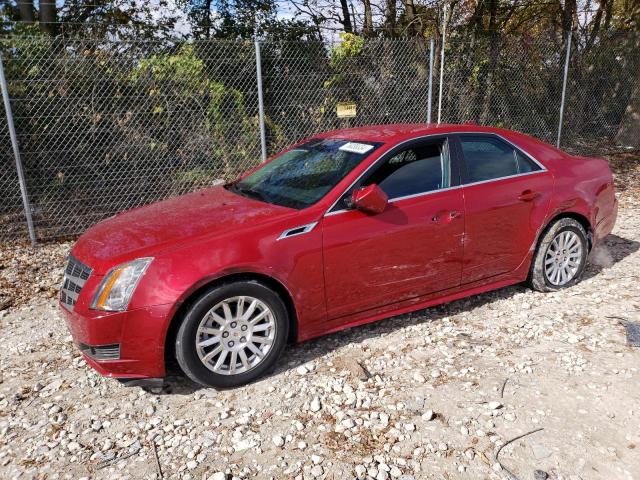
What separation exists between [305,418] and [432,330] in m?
1.44

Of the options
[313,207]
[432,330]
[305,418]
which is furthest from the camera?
[432,330]

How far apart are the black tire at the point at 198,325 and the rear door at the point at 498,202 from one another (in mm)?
1590

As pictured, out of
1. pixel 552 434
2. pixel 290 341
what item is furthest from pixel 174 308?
pixel 552 434

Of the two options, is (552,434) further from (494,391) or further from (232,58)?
(232,58)

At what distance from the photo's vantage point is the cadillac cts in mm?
3119

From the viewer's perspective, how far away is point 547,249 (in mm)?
4500

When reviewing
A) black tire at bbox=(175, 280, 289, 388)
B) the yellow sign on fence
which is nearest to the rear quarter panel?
black tire at bbox=(175, 280, 289, 388)

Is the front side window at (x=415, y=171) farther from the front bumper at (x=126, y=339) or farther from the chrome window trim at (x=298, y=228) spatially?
the front bumper at (x=126, y=339)

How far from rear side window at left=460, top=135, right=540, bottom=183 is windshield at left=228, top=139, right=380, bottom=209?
2.68 ft

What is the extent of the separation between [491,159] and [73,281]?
324cm

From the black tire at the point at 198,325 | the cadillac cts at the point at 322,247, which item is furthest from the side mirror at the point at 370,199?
the black tire at the point at 198,325

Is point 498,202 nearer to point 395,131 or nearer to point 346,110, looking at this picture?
point 395,131

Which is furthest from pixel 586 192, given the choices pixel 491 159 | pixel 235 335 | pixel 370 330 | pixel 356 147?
pixel 235 335

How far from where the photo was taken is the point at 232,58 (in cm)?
757
